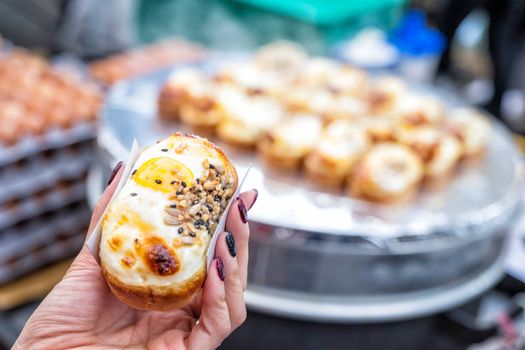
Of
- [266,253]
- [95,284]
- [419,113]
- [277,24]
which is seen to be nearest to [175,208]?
[95,284]

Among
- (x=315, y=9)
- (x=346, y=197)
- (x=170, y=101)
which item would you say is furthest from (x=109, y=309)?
(x=315, y=9)

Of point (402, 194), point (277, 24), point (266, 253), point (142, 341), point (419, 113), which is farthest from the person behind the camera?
point (277, 24)

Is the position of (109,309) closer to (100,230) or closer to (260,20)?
(100,230)

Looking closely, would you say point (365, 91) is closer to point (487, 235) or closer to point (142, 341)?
point (487, 235)

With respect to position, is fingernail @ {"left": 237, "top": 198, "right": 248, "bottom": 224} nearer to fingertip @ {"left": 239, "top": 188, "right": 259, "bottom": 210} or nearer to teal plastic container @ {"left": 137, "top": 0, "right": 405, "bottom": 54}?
fingertip @ {"left": 239, "top": 188, "right": 259, "bottom": 210}

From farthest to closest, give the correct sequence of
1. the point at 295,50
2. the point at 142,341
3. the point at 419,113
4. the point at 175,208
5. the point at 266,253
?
the point at 295,50 → the point at 419,113 → the point at 266,253 → the point at 142,341 → the point at 175,208

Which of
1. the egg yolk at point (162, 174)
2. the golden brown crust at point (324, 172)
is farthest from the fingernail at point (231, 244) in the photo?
the golden brown crust at point (324, 172)
